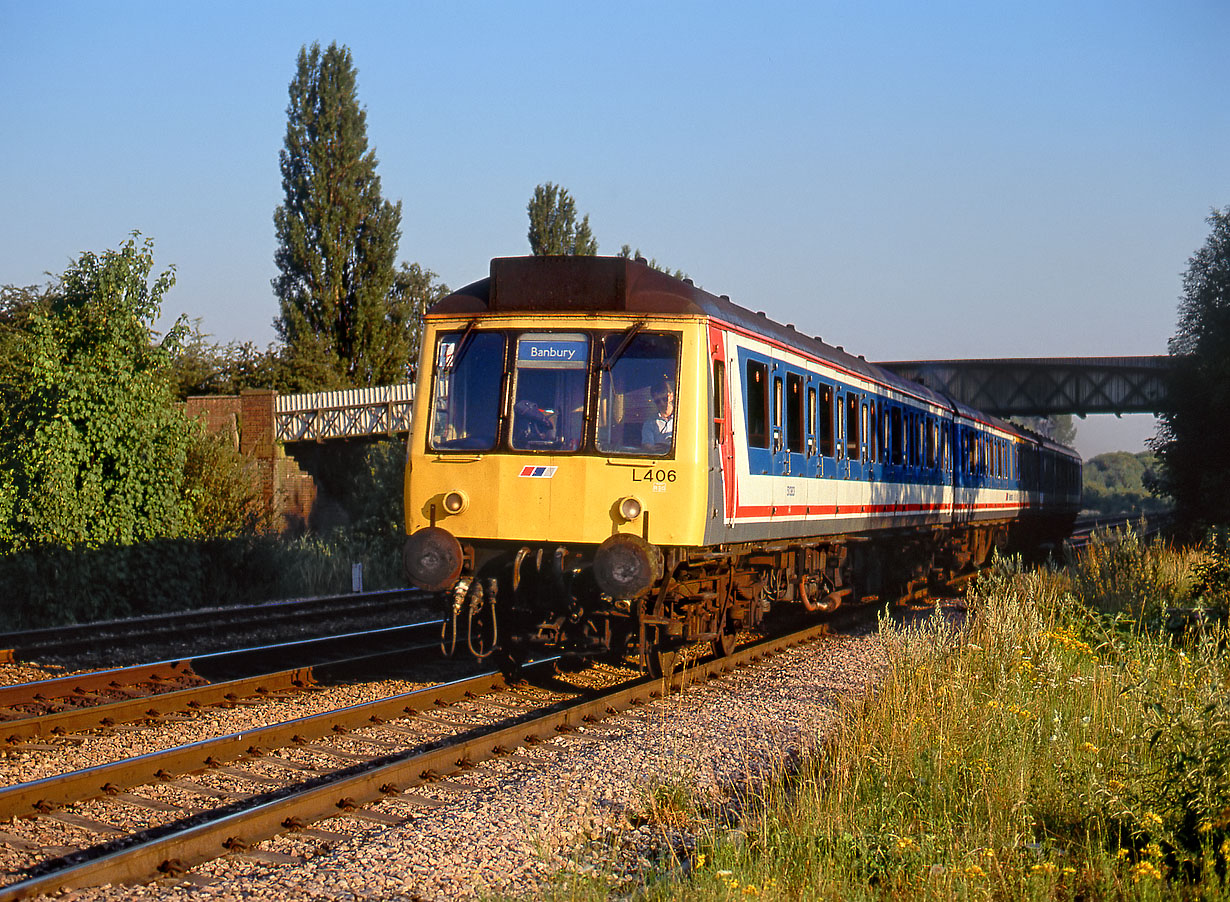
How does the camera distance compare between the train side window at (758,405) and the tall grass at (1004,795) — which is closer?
the tall grass at (1004,795)

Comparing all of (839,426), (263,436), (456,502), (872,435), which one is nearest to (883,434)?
(872,435)

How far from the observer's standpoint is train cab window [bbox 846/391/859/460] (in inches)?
537

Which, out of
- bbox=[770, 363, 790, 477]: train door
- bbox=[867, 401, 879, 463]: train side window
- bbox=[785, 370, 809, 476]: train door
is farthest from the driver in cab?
bbox=[867, 401, 879, 463]: train side window

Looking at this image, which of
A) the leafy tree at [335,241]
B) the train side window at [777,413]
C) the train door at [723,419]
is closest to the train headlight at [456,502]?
the train door at [723,419]

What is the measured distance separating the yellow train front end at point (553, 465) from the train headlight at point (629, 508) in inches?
0.4

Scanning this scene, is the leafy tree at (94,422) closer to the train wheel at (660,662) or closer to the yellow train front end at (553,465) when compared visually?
the yellow train front end at (553,465)

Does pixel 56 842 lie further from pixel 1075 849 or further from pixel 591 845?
pixel 1075 849

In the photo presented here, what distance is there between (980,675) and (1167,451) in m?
28.6

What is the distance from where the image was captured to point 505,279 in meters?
9.61

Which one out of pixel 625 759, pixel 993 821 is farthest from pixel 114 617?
pixel 993 821

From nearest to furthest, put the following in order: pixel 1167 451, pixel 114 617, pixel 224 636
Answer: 1. pixel 224 636
2. pixel 114 617
3. pixel 1167 451

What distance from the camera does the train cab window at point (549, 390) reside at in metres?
9.30

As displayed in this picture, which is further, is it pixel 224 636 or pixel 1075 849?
pixel 224 636

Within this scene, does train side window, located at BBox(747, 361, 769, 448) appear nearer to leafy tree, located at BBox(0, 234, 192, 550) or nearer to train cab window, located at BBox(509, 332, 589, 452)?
train cab window, located at BBox(509, 332, 589, 452)
